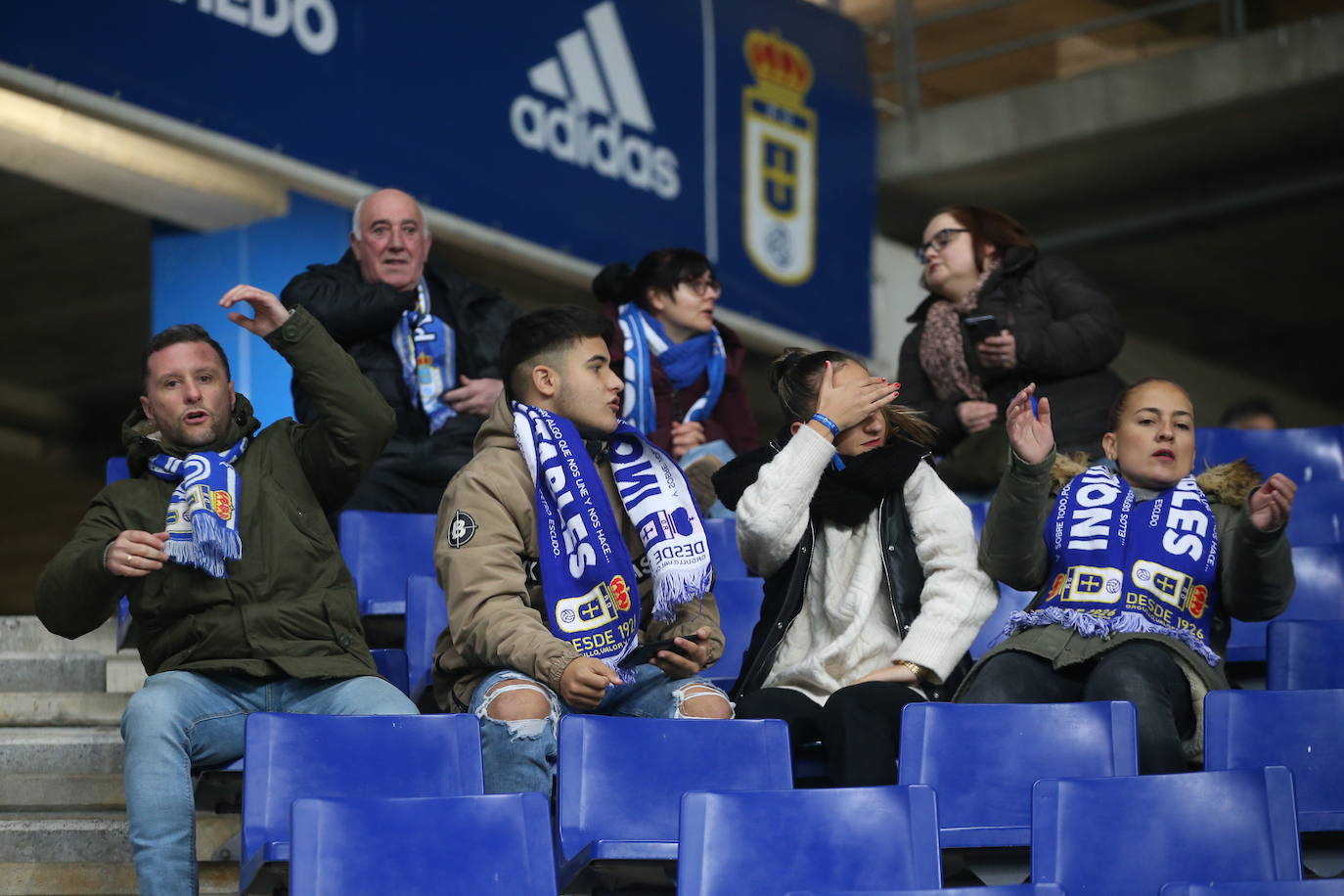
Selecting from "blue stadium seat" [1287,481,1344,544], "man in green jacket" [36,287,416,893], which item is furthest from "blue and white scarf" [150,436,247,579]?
"blue stadium seat" [1287,481,1344,544]

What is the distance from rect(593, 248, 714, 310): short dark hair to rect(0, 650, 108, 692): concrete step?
1.64m

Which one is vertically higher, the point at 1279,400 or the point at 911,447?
the point at 1279,400

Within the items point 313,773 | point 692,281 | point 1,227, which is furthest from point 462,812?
point 1,227

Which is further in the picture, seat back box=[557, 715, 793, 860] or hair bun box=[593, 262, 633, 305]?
hair bun box=[593, 262, 633, 305]

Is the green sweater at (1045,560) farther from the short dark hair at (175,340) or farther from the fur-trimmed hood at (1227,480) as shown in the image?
the short dark hair at (175,340)

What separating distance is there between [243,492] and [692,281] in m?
1.62

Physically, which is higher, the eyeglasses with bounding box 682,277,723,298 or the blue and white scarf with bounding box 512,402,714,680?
the eyeglasses with bounding box 682,277,723,298

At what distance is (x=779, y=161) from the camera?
757cm

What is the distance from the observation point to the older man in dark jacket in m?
4.32

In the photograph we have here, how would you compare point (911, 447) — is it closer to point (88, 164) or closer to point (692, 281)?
point (692, 281)

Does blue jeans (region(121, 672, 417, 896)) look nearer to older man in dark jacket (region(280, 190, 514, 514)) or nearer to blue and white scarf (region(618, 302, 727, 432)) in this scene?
older man in dark jacket (region(280, 190, 514, 514))

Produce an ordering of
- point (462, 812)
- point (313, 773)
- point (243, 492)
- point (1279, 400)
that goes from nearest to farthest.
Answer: point (462, 812) < point (313, 773) < point (243, 492) < point (1279, 400)

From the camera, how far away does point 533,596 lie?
10.6 feet

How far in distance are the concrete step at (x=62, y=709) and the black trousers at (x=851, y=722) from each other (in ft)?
4.77
